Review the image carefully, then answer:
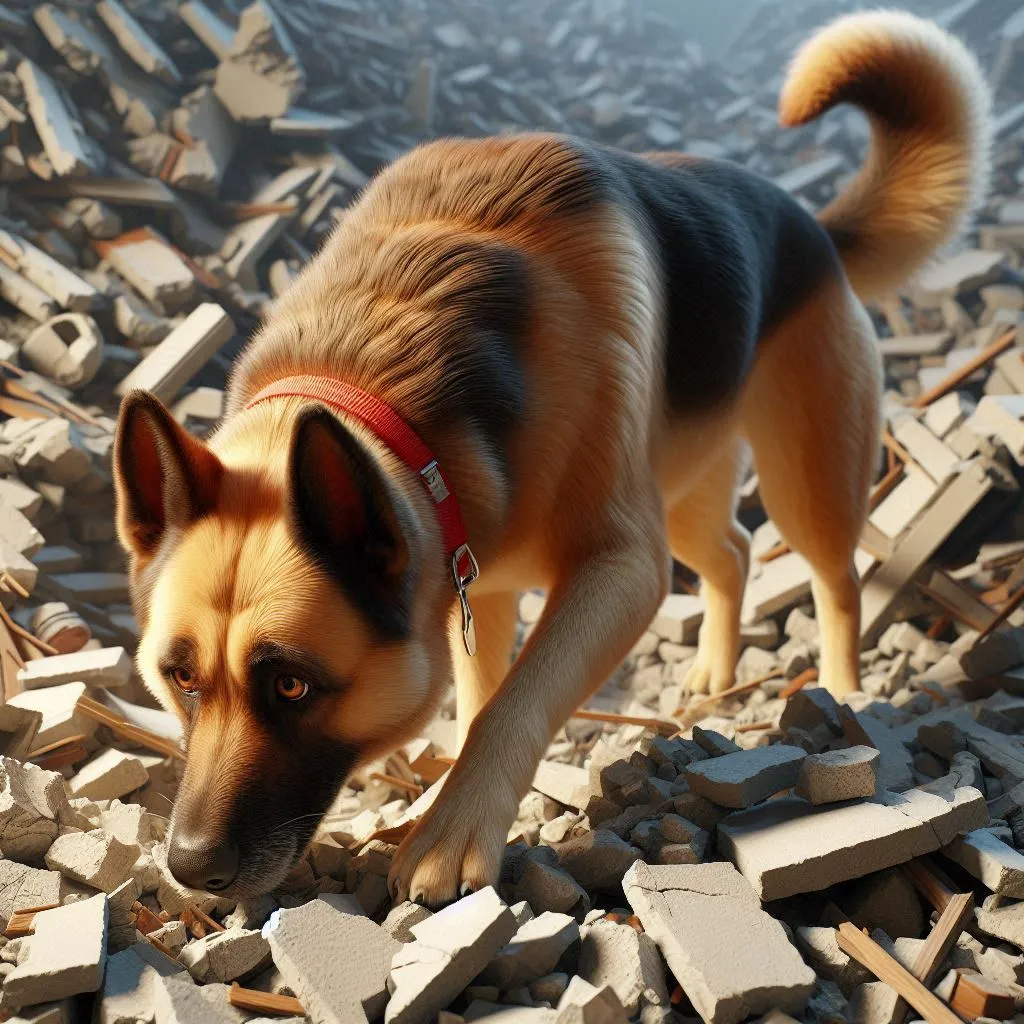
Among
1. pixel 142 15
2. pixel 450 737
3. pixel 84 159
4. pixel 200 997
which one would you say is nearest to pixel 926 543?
pixel 450 737

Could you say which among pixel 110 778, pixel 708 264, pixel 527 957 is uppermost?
pixel 708 264

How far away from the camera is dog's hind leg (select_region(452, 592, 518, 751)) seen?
2.84 metres

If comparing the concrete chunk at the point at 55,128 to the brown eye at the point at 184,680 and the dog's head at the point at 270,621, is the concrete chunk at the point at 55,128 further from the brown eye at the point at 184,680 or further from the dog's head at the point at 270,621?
the brown eye at the point at 184,680

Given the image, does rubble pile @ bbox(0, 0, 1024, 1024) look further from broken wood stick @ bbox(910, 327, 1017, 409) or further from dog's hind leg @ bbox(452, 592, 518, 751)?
dog's hind leg @ bbox(452, 592, 518, 751)

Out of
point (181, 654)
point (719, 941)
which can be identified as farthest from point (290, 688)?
point (719, 941)

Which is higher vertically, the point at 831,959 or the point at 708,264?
the point at 708,264

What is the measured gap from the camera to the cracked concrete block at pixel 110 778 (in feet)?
7.80

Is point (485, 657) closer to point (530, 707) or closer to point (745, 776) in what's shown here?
point (530, 707)

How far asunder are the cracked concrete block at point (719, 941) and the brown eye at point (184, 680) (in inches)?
32.3

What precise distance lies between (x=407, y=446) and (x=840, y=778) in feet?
3.40

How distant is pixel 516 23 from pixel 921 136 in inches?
258

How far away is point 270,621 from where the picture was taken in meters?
1.63

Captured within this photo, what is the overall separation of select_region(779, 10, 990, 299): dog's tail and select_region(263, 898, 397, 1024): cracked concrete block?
280 centimetres

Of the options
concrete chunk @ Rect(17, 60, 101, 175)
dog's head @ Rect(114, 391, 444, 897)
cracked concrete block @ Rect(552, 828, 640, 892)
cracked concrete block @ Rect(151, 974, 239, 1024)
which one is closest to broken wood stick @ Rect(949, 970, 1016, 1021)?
cracked concrete block @ Rect(552, 828, 640, 892)
